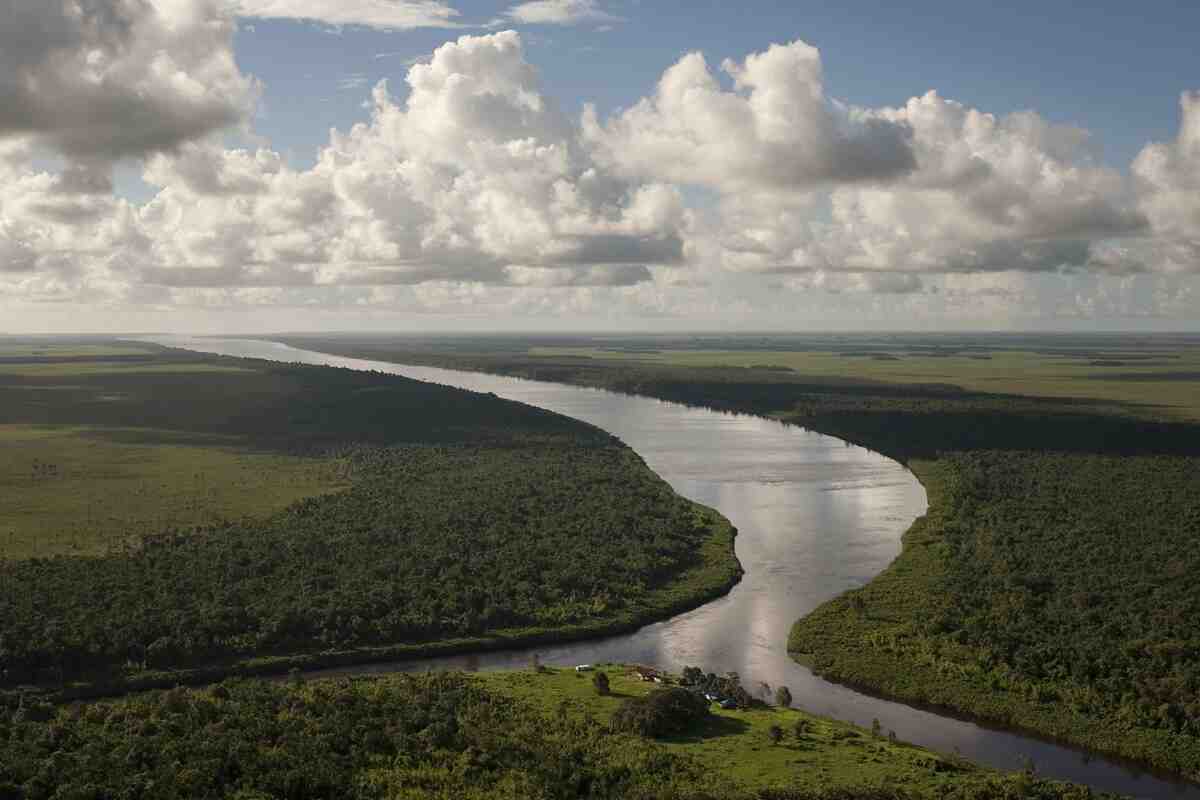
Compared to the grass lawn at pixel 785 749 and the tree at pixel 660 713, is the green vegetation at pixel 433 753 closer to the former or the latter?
the grass lawn at pixel 785 749

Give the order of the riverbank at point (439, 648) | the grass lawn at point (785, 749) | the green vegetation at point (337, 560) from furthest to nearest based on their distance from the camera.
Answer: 1. the green vegetation at point (337, 560)
2. the riverbank at point (439, 648)
3. the grass lawn at point (785, 749)

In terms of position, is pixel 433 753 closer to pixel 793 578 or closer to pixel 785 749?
pixel 785 749

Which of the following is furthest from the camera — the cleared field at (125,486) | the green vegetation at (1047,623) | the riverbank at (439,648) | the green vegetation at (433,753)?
the cleared field at (125,486)

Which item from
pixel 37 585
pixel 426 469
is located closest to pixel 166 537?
pixel 37 585

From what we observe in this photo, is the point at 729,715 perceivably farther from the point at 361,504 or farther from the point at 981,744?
the point at 361,504

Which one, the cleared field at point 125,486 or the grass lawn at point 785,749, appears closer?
the grass lawn at point 785,749

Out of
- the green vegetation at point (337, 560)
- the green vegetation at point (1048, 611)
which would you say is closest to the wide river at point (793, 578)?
the green vegetation at point (1048, 611)
